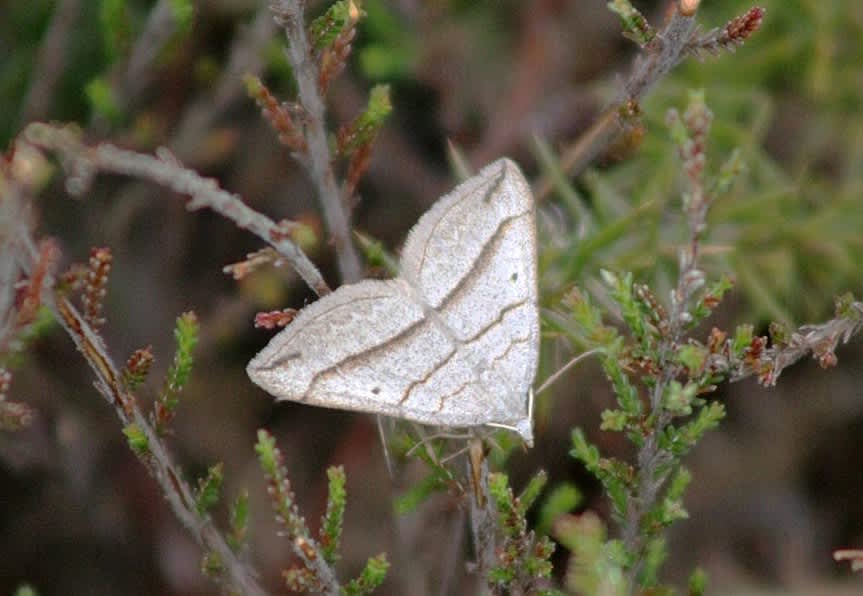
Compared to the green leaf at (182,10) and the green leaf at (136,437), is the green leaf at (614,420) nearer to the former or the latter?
the green leaf at (136,437)

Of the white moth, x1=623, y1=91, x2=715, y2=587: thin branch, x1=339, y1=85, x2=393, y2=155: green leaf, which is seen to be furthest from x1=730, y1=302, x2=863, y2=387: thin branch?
x1=339, y1=85, x2=393, y2=155: green leaf

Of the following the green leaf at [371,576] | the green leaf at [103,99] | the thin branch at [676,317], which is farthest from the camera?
the green leaf at [103,99]

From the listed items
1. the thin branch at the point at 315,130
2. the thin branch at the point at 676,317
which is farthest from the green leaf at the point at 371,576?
the thin branch at the point at 315,130

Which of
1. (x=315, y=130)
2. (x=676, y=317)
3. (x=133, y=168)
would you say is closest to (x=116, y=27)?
(x=315, y=130)

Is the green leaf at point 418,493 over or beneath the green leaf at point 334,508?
beneath

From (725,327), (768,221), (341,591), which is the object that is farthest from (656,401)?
(725,327)

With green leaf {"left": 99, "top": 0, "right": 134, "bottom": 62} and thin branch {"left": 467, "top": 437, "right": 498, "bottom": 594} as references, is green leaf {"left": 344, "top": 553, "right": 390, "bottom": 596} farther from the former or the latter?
green leaf {"left": 99, "top": 0, "right": 134, "bottom": 62}

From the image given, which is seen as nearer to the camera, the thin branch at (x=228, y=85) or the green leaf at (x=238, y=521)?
the green leaf at (x=238, y=521)

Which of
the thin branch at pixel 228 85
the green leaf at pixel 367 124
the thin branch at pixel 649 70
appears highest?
the thin branch at pixel 228 85
